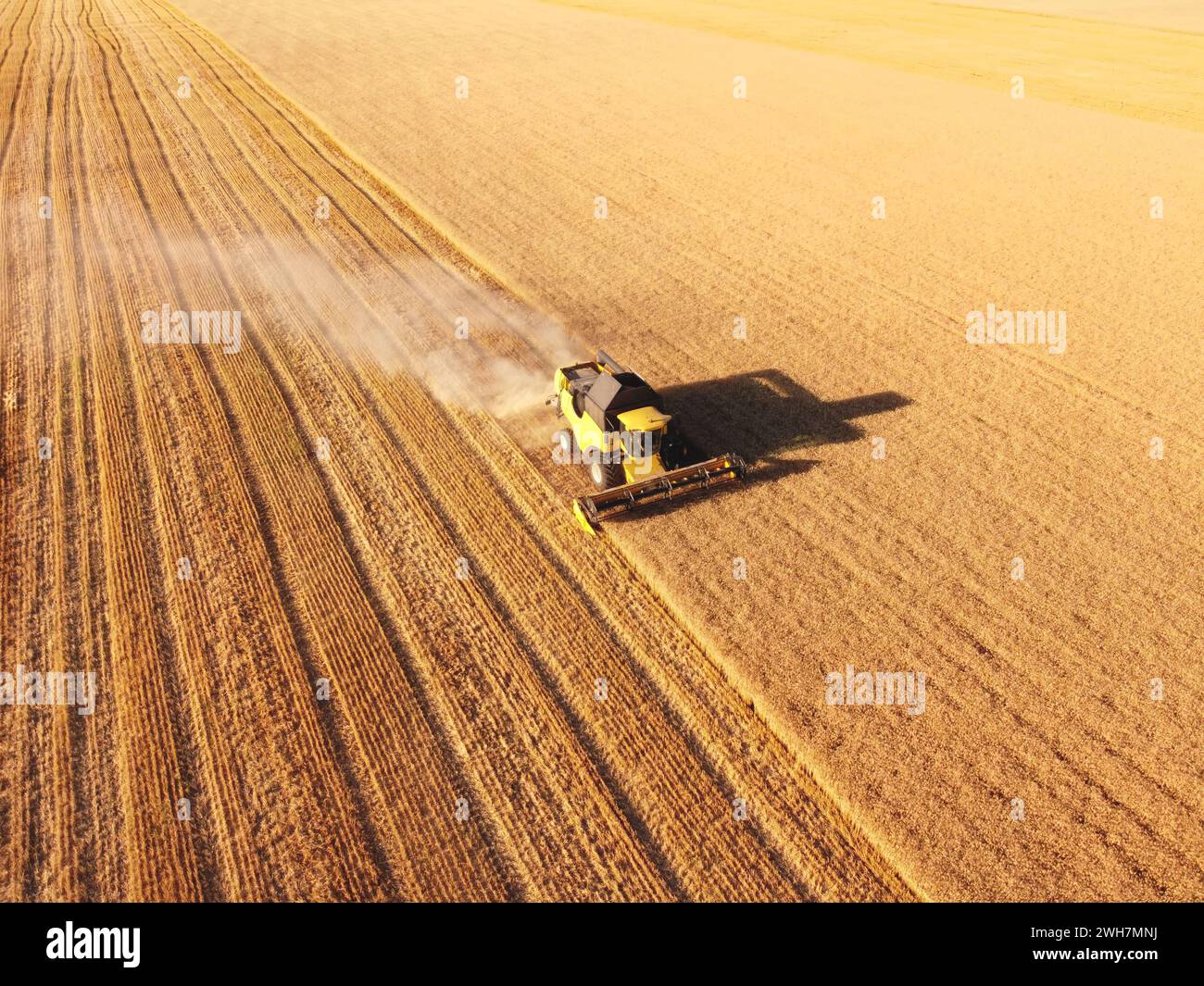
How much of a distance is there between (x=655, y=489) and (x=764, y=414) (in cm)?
355

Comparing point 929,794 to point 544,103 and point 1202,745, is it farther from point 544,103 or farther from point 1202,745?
point 544,103

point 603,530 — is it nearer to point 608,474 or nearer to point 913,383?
point 608,474

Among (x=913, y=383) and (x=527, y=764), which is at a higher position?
(x=913, y=383)

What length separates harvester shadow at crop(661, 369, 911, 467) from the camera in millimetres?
14703

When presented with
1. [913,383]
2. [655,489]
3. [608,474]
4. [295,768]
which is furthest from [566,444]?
[295,768]

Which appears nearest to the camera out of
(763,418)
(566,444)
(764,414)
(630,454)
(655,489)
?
(630,454)

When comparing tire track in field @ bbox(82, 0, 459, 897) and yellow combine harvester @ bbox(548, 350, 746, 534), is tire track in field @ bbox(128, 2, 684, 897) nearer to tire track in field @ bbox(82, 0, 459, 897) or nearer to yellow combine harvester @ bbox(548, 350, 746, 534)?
tire track in field @ bbox(82, 0, 459, 897)

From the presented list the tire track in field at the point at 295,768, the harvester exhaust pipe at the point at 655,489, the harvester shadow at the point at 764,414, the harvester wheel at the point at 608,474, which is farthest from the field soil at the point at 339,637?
the harvester shadow at the point at 764,414

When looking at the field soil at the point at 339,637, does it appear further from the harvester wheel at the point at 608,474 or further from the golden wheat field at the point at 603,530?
the harvester wheel at the point at 608,474

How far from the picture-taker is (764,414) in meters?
15.5

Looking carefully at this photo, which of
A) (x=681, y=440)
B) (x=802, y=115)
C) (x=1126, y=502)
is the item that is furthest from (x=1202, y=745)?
(x=802, y=115)

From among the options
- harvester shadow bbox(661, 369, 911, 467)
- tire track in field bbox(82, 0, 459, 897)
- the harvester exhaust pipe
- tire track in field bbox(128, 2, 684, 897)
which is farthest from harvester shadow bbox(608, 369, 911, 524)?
tire track in field bbox(82, 0, 459, 897)

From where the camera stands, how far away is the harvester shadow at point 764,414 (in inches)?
579
